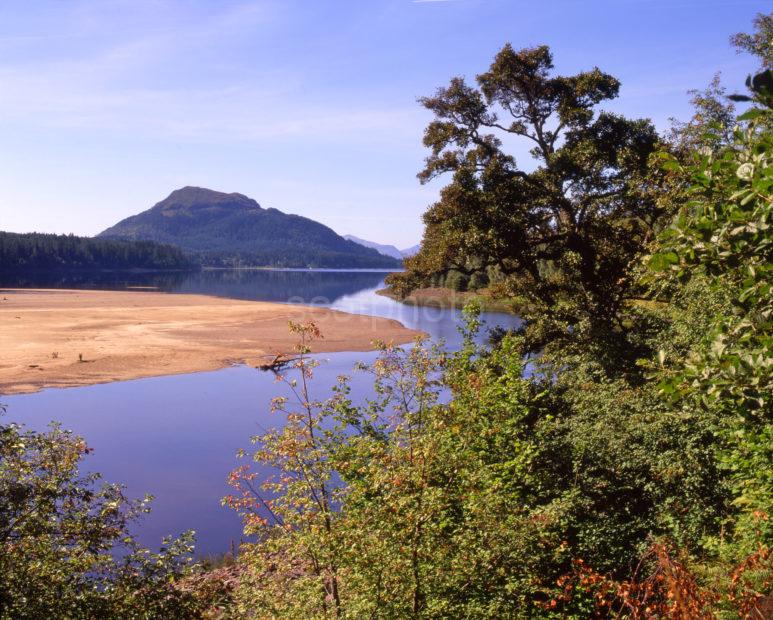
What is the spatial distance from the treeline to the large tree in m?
142

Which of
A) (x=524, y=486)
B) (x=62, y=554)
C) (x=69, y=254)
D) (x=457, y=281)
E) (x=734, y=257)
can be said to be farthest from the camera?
(x=69, y=254)

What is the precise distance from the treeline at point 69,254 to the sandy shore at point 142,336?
6935 centimetres

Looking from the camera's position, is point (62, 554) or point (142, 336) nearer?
point (62, 554)

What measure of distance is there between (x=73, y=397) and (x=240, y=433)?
37.9ft

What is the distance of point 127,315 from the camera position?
65438 mm

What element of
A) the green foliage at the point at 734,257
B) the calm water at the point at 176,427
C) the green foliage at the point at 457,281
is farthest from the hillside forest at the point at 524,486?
the green foliage at the point at 457,281

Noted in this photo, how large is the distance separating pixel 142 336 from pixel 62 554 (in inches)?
1899

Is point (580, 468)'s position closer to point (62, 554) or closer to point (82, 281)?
point (62, 554)

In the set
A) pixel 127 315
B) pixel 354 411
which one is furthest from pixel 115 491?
pixel 127 315

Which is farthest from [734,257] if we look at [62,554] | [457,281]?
[457,281]

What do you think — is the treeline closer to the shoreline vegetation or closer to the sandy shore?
the sandy shore

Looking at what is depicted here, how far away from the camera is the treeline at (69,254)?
14025 centimetres

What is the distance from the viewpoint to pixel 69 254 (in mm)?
162125

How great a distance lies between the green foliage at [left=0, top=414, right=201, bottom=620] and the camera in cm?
584
